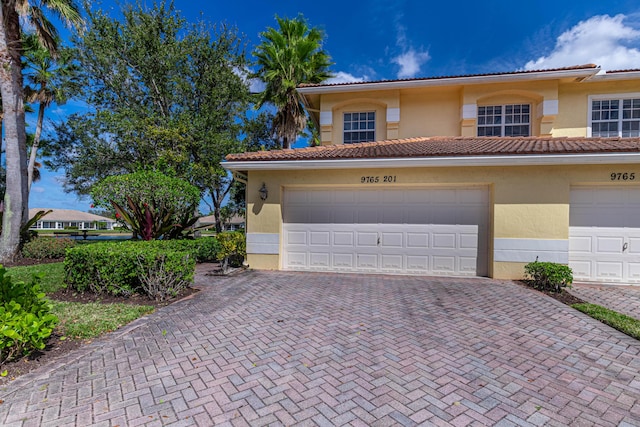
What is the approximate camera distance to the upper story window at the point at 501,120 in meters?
11.0

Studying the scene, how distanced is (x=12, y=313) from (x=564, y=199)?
438 inches

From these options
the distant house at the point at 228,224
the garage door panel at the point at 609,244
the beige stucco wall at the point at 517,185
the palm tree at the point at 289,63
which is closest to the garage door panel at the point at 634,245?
the garage door panel at the point at 609,244

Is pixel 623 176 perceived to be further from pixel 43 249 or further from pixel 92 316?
pixel 43 249

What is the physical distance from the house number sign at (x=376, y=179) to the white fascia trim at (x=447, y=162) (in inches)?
18.1

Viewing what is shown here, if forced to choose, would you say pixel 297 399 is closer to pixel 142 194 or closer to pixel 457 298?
pixel 457 298

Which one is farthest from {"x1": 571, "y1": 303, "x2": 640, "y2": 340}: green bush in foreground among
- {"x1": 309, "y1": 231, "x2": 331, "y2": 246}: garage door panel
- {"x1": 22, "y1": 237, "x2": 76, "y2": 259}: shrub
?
{"x1": 22, "y1": 237, "x2": 76, "y2": 259}: shrub

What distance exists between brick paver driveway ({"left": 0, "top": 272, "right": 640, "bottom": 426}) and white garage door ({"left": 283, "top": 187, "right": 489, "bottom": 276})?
2.92 metres

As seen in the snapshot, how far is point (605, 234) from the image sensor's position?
25.1ft

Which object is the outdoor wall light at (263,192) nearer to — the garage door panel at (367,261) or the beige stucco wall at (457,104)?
the garage door panel at (367,261)

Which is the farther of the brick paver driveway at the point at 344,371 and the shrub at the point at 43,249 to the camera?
the shrub at the point at 43,249

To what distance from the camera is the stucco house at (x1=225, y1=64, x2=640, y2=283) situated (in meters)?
7.56

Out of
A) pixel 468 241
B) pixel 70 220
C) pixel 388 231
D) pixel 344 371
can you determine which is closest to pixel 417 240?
pixel 388 231

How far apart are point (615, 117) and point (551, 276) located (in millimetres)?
8233

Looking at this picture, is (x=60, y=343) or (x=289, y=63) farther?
(x=289, y=63)
